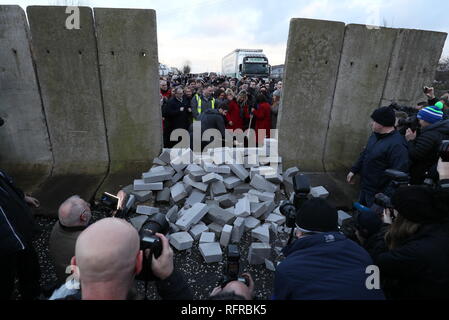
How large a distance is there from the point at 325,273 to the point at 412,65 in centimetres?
570

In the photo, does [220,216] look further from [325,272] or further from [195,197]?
[325,272]

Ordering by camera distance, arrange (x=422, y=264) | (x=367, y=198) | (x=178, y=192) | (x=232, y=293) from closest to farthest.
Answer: (x=232, y=293) → (x=422, y=264) → (x=367, y=198) → (x=178, y=192)

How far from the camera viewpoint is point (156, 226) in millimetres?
1898

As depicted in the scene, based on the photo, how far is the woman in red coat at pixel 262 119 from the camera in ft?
22.7

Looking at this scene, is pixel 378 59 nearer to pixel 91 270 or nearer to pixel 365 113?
pixel 365 113

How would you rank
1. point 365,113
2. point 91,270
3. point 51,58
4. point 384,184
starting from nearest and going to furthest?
point 91,270
point 384,184
point 51,58
point 365,113

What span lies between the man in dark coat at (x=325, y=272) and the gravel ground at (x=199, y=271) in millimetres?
1633

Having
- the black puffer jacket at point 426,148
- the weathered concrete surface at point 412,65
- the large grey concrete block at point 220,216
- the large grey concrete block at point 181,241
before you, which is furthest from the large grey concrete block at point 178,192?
the weathered concrete surface at point 412,65

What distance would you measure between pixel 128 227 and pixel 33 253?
2.15 m

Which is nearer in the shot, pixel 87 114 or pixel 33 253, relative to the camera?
pixel 33 253

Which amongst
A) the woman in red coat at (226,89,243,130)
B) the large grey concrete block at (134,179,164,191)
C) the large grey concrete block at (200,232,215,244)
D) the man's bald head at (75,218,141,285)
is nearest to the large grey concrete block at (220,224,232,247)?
the large grey concrete block at (200,232,215,244)

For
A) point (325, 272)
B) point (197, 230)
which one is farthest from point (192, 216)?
point (325, 272)

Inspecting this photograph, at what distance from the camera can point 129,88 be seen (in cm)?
516
